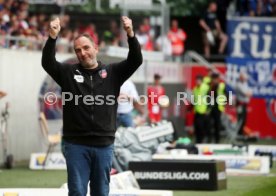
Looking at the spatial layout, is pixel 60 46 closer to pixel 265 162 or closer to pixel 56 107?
pixel 56 107

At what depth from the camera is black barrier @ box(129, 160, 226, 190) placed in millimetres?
17234

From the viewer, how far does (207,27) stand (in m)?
39.4

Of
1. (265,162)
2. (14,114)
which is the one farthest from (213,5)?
(265,162)

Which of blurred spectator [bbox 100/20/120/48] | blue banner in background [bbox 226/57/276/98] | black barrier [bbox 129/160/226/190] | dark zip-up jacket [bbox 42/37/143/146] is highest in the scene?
dark zip-up jacket [bbox 42/37/143/146]

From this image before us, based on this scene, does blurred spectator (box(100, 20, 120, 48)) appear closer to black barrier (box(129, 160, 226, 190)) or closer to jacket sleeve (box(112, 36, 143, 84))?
black barrier (box(129, 160, 226, 190))

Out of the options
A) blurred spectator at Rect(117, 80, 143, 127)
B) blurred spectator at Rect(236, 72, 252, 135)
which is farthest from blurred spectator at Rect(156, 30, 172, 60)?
blurred spectator at Rect(117, 80, 143, 127)

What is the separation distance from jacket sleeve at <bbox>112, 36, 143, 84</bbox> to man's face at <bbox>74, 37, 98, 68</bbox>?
0.34 metres

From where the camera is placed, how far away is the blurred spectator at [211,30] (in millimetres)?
39062

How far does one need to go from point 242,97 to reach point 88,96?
83.8ft

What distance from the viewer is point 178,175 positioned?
1741 centimetres

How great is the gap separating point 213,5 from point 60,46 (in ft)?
46.8

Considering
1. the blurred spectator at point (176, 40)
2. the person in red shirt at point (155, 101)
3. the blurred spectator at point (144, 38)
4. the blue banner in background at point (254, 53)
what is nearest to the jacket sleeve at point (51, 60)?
the person in red shirt at point (155, 101)

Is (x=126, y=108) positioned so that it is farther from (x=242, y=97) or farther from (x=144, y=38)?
(x=242, y=97)

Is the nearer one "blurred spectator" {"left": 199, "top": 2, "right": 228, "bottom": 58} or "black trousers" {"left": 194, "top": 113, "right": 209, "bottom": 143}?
"black trousers" {"left": 194, "top": 113, "right": 209, "bottom": 143}
